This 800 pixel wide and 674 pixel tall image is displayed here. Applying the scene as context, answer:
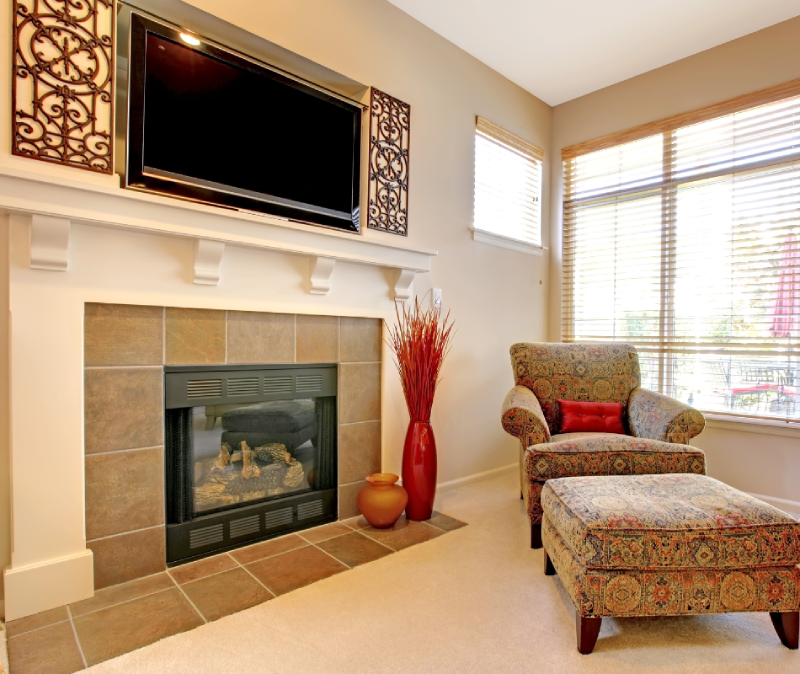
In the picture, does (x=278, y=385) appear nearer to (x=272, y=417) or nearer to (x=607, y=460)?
(x=272, y=417)

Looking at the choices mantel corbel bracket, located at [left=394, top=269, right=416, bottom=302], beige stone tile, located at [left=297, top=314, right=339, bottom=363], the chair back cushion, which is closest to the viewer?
beige stone tile, located at [left=297, top=314, right=339, bottom=363]

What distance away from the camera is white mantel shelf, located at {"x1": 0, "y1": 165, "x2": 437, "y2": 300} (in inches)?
61.8

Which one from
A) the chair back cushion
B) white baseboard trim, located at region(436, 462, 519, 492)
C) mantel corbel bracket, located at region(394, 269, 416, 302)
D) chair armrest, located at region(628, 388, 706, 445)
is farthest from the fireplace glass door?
chair armrest, located at region(628, 388, 706, 445)

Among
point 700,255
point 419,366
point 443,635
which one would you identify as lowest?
point 443,635

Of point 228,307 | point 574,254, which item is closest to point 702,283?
point 574,254

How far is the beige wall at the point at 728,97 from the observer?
2.85m

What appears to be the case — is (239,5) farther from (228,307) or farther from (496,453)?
(496,453)

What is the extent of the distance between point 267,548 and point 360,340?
43.1 inches

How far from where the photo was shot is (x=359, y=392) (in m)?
2.62

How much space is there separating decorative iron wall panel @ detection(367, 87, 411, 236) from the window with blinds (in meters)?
1.69

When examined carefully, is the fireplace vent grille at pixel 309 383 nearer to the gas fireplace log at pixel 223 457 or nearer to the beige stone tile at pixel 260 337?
the beige stone tile at pixel 260 337

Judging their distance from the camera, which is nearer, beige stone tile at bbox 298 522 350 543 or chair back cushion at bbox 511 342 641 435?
beige stone tile at bbox 298 522 350 543

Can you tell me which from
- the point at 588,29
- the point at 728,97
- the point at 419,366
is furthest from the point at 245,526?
the point at 728,97

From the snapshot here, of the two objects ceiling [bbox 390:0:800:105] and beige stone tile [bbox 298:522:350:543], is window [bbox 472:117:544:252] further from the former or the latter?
beige stone tile [bbox 298:522:350:543]
